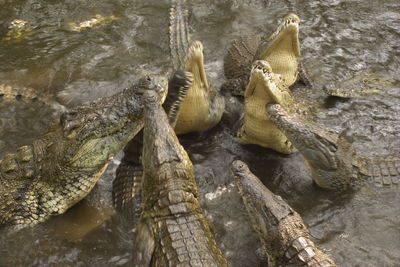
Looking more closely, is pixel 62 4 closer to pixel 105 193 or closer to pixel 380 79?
pixel 105 193

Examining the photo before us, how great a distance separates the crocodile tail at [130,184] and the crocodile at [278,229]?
0.89 m

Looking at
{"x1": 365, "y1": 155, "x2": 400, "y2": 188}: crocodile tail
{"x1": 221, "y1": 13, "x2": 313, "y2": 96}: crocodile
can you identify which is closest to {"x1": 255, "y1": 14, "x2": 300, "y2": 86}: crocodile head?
{"x1": 221, "y1": 13, "x2": 313, "y2": 96}: crocodile

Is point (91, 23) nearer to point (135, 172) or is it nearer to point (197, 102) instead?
point (197, 102)

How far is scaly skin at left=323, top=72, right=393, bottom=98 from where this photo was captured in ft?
15.8

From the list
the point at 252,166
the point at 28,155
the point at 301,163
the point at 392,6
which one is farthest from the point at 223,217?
the point at 392,6

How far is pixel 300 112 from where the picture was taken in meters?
3.95

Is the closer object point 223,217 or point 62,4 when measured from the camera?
point 223,217

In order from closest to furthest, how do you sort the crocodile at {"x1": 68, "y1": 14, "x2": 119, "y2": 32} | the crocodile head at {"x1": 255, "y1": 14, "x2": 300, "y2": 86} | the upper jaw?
the upper jaw, the crocodile head at {"x1": 255, "y1": 14, "x2": 300, "y2": 86}, the crocodile at {"x1": 68, "y1": 14, "x2": 119, "y2": 32}

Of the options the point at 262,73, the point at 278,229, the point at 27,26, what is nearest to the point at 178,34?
the point at 262,73

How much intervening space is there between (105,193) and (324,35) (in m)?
4.35

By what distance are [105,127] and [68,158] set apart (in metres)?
0.39

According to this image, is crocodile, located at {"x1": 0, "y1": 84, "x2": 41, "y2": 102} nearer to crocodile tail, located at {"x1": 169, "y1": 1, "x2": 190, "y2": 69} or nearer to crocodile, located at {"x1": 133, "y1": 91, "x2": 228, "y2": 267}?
crocodile tail, located at {"x1": 169, "y1": 1, "x2": 190, "y2": 69}

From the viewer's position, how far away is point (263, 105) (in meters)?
3.82

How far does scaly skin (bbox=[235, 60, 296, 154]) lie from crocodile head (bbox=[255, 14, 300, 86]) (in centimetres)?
83
